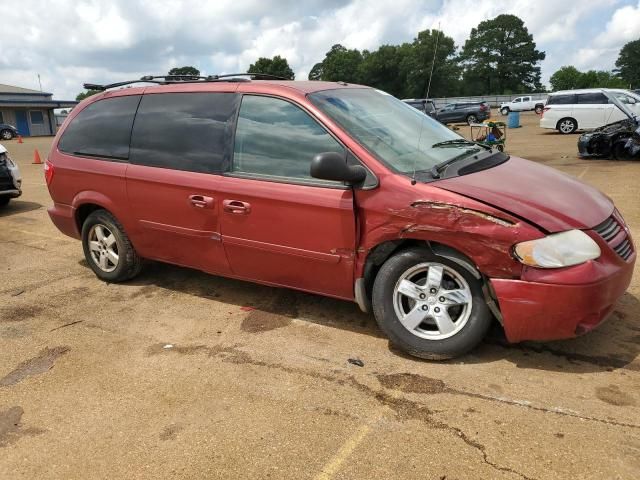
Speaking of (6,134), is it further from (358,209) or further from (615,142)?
(358,209)

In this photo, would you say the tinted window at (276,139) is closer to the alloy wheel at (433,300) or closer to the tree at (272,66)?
the alloy wheel at (433,300)

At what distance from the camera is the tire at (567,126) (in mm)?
21778

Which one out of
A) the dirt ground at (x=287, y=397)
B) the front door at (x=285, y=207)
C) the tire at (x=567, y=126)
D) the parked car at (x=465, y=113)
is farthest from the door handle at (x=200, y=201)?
the parked car at (x=465, y=113)

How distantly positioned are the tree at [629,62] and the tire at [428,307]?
110m

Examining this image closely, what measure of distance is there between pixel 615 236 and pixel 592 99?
20292 millimetres

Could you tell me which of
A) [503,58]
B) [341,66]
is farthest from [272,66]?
[503,58]

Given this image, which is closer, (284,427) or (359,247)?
(284,427)

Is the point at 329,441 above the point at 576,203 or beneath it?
beneath

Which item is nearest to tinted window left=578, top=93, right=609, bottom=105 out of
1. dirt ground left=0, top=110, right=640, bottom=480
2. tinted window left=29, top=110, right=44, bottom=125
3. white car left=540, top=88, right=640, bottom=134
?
white car left=540, top=88, right=640, bottom=134

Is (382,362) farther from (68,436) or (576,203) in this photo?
(68,436)

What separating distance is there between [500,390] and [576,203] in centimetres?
125

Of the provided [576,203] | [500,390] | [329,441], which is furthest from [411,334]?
[576,203]

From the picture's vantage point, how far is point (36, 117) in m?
52.2

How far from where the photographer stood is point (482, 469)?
246 cm
